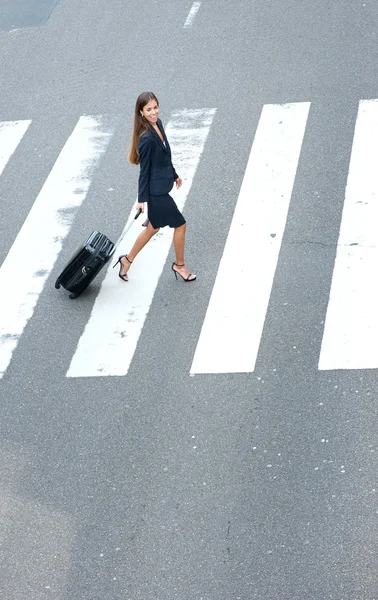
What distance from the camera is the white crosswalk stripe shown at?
9781mm

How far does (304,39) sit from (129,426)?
783cm

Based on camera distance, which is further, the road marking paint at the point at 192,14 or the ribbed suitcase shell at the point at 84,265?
the road marking paint at the point at 192,14

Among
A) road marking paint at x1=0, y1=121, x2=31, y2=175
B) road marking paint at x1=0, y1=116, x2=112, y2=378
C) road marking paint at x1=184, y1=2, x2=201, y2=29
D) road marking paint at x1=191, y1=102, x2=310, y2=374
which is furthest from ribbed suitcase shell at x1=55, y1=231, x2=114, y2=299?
road marking paint at x1=184, y1=2, x2=201, y2=29

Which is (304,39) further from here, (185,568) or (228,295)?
(185,568)

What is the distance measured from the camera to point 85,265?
10688 millimetres

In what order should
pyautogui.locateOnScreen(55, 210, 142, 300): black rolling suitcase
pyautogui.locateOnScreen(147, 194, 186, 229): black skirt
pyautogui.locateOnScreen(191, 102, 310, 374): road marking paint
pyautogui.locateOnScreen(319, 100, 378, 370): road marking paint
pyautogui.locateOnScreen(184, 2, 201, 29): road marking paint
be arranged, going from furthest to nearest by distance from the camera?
1. pyautogui.locateOnScreen(184, 2, 201, 29): road marking paint
2. pyautogui.locateOnScreen(55, 210, 142, 300): black rolling suitcase
3. pyautogui.locateOnScreen(147, 194, 186, 229): black skirt
4. pyautogui.locateOnScreen(191, 102, 310, 374): road marking paint
5. pyautogui.locateOnScreen(319, 100, 378, 370): road marking paint

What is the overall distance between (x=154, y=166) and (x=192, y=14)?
6.66 metres

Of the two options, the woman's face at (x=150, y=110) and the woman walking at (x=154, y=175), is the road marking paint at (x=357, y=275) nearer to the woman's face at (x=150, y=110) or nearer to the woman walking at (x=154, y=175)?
the woman walking at (x=154, y=175)

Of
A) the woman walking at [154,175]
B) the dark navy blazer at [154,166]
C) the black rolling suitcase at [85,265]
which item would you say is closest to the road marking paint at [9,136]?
the black rolling suitcase at [85,265]

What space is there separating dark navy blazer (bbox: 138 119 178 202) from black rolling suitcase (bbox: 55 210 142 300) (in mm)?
564

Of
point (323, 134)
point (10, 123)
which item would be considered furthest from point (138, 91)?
point (323, 134)

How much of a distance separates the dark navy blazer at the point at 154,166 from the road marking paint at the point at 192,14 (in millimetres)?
6132

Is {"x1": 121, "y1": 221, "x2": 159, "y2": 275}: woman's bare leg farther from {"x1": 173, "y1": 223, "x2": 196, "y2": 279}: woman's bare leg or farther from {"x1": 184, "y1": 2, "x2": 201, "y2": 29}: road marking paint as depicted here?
{"x1": 184, "y1": 2, "x2": 201, "y2": 29}: road marking paint

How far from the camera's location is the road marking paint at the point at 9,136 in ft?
44.7
